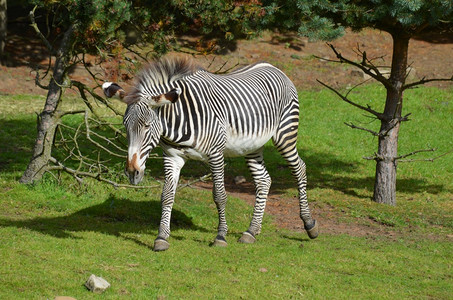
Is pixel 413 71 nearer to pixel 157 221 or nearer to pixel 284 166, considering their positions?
pixel 284 166

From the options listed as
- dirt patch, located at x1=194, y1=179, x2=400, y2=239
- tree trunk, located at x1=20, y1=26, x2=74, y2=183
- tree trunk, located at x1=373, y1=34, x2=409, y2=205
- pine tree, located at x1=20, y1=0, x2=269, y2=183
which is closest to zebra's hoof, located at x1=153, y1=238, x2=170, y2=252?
dirt patch, located at x1=194, y1=179, x2=400, y2=239

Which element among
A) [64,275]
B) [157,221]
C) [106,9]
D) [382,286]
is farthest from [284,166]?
[64,275]

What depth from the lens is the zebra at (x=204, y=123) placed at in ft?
27.2

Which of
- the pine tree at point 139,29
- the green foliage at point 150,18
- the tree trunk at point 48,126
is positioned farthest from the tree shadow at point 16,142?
the green foliage at point 150,18

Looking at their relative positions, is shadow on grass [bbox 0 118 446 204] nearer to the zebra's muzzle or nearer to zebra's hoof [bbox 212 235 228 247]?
zebra's hoof [bbox 212 235 228 247]

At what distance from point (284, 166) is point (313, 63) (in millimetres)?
10802

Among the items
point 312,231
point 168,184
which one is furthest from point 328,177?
point 168,184

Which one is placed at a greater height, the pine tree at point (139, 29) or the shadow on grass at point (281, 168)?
the pine tree at point (139, 29)

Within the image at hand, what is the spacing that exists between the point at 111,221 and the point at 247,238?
248cm

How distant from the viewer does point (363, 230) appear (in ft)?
37.1

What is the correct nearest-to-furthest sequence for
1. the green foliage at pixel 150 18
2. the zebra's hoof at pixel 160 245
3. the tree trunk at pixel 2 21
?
the zebra's hoof at pixel 160 245 → the green foliage at pixel 150 18 → the tree trunk at pixel 2 21

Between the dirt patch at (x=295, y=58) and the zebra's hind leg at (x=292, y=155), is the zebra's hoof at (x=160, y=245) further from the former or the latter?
the dirt patch at (x=295, y=58)

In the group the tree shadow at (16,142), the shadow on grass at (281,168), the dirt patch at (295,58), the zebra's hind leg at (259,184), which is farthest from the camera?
the dirt patch at (295,58)

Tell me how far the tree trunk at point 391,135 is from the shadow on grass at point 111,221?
4.66m
